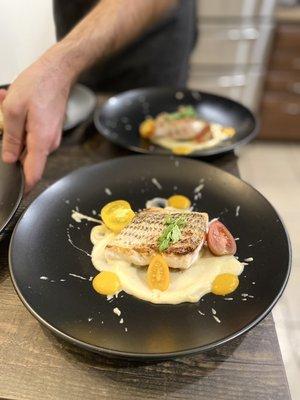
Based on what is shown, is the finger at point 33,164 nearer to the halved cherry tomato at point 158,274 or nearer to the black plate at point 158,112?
the black plate at point 158,112

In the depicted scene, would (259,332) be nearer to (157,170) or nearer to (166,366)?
(166,366)

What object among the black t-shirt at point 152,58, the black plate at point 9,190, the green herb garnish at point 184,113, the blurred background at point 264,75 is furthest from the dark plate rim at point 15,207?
the blurred background at point 264,75

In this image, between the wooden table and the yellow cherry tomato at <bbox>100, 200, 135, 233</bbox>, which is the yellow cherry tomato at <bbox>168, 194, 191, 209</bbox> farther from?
the wooden table

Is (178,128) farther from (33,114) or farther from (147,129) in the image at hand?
(33,114)

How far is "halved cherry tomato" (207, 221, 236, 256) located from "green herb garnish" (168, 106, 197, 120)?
708 mm

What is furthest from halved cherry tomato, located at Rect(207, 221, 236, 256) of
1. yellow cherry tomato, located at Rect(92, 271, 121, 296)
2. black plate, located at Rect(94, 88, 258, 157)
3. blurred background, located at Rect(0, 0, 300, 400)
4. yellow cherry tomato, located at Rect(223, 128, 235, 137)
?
blurred background, located at Rect(0, 0, 300, 400)

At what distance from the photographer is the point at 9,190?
1080 millimetres

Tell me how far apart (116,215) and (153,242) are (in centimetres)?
16

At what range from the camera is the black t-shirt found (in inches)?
72.9

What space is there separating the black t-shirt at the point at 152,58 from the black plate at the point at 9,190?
0.84m

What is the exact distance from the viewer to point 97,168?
1.21 m

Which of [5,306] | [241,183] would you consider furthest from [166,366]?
[241,183]

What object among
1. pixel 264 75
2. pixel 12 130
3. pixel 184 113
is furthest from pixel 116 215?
pixel 264 75

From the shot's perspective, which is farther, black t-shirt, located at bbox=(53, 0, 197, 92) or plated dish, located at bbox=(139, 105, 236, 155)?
black t-shirt, located at bbox=(53, 0, 197, 92)
